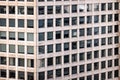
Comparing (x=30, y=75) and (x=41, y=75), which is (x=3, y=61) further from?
(x=41, y=75)

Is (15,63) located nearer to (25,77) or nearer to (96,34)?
(25,77)

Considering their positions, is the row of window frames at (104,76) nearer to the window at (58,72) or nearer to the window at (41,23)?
the window at (58,72)

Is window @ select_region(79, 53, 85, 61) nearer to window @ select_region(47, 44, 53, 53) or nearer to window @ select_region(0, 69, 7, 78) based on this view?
window @ select_region(47, 44, 53, 53)

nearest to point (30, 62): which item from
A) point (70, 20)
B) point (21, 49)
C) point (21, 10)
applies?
point (21, 49)

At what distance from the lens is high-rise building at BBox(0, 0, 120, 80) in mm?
87750

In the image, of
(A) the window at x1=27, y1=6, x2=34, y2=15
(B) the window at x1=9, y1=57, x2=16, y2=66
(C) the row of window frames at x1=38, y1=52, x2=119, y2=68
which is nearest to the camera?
(A) the window at x1=27, y1=6, x2=34, y2=15

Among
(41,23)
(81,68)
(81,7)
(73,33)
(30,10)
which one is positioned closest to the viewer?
(30,10)

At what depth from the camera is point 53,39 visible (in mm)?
90062

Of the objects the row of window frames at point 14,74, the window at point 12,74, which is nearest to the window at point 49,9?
the row of window frames at point 14,74

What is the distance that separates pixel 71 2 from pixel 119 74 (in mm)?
22270

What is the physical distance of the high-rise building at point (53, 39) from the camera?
8775 cm

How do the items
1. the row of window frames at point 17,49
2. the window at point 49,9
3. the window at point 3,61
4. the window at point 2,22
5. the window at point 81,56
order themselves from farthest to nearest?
the window at point 81,56, the window at point 3,61, the window at point 2,22, the window at point 49,9, the row of window frames at point 17,49

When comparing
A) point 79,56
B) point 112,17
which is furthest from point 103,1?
point 79,56

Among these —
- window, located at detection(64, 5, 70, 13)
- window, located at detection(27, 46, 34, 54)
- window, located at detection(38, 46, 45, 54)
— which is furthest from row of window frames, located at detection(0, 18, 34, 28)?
window, located at detection(64, 5, 70, 13)
